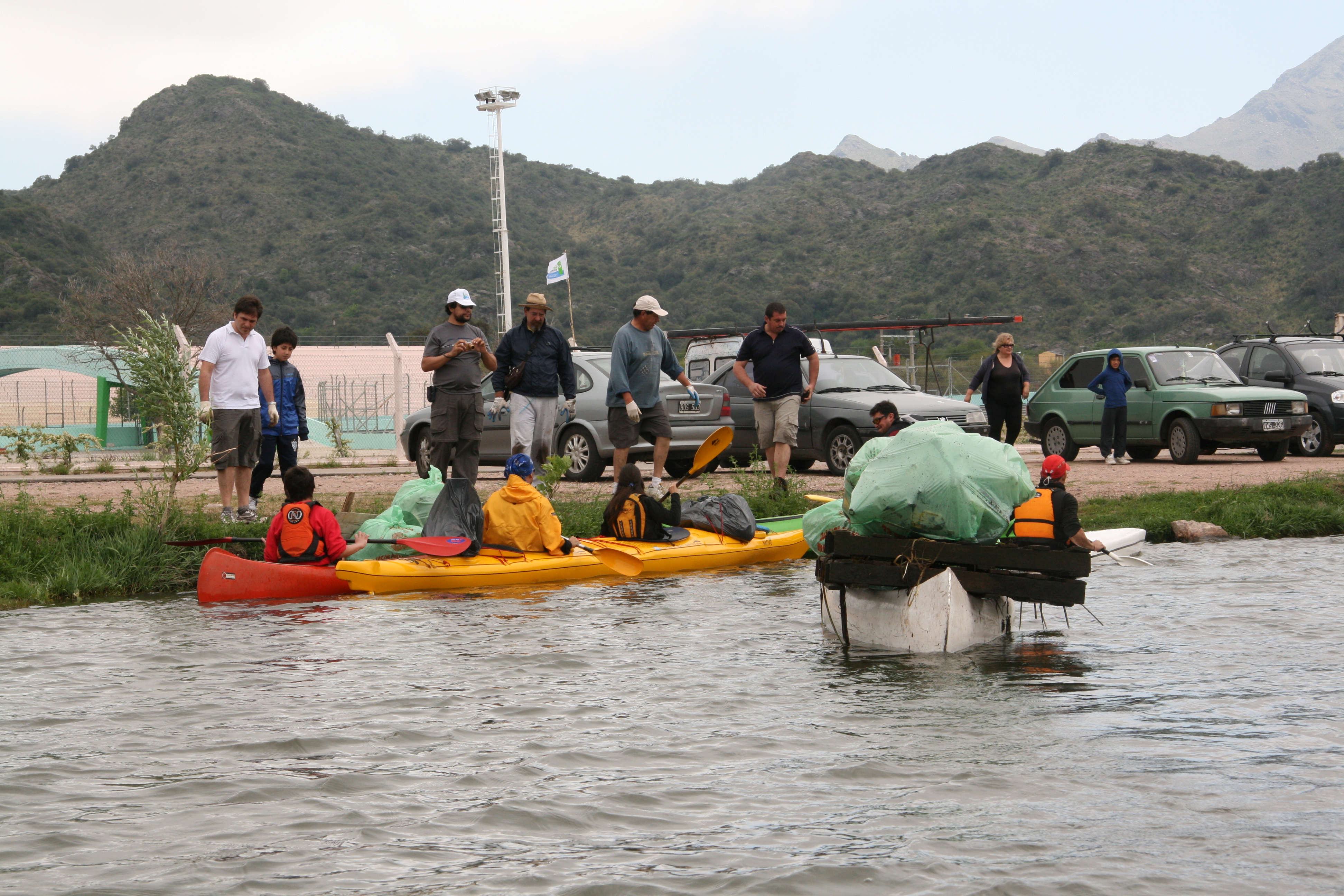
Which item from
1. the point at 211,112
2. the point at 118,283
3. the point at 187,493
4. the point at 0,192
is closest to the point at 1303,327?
the point at 118,283

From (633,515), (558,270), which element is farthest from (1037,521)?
(558,270)

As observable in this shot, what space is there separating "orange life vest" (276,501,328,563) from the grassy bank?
6.33 metres

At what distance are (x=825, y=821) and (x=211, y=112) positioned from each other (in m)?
94.8

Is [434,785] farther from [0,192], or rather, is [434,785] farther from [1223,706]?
[0,192]

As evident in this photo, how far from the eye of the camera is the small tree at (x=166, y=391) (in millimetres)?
9977

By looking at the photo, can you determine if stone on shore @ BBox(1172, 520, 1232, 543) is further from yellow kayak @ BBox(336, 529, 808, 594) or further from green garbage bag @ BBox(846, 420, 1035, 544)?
green garbage bag @ BBox(846, 420, 1035, 544)

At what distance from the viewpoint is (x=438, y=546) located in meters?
9.47

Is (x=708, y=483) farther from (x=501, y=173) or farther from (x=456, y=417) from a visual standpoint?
(x=501, y=173)

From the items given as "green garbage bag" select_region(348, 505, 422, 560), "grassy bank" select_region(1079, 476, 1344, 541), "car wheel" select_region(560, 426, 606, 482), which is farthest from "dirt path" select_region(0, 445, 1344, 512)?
"green garbage bag" select_region(348, 505, 422, 560)

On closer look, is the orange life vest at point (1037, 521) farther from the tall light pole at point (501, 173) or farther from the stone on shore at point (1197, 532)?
the tall light pole at point (501, 173)

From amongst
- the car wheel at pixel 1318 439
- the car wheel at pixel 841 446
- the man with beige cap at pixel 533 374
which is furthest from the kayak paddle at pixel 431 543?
the car wheel at pixel 1318 439

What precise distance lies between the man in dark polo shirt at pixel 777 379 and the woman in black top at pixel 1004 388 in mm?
3841

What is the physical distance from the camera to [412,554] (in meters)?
9.66

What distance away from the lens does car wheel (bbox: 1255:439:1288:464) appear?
58.8 ft
